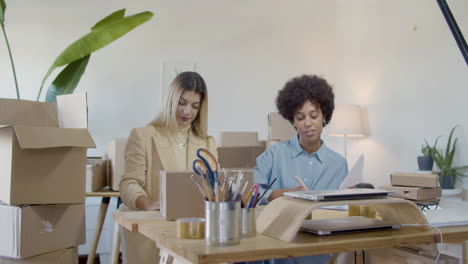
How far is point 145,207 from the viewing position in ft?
5.78

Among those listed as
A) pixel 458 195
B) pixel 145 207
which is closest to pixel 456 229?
pixel 145 207

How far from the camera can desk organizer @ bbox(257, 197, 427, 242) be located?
100cm

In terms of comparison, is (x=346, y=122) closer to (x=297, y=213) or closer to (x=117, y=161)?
(x=117, y=161)

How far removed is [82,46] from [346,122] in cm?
231

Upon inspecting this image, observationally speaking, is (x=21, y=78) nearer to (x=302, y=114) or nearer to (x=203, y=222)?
(x=302, y=114)

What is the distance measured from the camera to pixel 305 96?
2.01m

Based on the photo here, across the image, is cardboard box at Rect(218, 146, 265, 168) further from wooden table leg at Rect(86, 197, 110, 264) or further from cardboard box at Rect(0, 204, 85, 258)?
cardboard box at Rect(0, 204, 85, 258)

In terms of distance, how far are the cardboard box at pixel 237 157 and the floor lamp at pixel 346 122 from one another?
1.33m

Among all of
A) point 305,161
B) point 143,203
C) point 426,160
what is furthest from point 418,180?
point 426,160

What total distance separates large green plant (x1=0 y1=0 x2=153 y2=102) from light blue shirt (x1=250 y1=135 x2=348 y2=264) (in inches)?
64.3

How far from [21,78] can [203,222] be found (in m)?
3.18

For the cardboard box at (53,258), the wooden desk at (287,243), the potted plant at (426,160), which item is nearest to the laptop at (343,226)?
the wooden desk at (287,243)

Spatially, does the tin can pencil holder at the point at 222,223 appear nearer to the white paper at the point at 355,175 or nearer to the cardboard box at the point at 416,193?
the white paper at the point at 355,175

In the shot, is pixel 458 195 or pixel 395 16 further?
pixel 395 16
